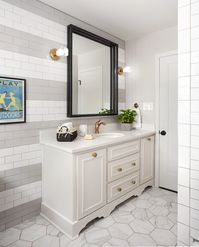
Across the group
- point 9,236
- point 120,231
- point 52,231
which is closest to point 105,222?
point 120,231

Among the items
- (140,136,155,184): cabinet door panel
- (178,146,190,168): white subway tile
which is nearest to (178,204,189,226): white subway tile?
(178,146,190,168): white subway tile

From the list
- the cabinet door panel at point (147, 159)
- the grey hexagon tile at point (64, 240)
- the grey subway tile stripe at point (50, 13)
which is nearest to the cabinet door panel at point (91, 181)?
the grey hexagon tile at point (64, 240)

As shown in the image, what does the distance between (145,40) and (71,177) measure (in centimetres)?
243

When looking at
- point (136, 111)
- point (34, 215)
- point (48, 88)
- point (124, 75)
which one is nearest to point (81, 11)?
point (48, 88)

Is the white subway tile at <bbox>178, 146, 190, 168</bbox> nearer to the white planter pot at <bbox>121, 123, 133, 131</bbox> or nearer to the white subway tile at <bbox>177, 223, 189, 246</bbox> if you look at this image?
the white subway tile at <bbox>177, 223, 189, 246</bbox>

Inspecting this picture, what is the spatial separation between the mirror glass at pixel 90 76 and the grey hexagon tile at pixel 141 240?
1.53 meters

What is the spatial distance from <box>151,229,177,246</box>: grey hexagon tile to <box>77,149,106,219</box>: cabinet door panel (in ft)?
1.97

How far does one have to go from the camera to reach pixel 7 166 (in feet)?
6.26

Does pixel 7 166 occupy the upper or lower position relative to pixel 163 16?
lower

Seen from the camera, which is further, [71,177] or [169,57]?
[169,57]

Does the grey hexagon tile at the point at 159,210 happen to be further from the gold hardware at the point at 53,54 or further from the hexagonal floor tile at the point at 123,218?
the gold hardware at the point at 53,54

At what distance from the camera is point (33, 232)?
187 centimetres

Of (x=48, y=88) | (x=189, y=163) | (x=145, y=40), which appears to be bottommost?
(x=189, y=163)

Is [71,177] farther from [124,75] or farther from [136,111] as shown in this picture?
[124,75]
